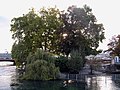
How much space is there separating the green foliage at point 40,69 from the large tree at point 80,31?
1287cm

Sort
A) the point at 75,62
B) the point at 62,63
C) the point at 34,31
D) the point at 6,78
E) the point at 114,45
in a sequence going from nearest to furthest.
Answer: the point at 6,78 → the point at 75,62 → the point at 62,63 → the point at 34,31 → the point at 114,45

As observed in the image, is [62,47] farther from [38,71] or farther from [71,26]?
[38,71]

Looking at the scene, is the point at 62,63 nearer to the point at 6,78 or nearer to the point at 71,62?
the point at 71,62

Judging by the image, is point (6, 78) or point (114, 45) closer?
point (6, 78)

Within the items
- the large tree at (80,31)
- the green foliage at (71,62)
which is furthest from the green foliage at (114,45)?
the green foliage at (71,62)

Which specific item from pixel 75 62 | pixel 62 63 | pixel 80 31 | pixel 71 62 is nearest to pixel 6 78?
pixel 62 63

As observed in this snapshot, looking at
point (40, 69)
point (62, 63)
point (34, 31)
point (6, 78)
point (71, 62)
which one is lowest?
point (6, 78)

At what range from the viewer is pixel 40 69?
52.9m

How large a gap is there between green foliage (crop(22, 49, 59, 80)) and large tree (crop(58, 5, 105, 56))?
1287 cm

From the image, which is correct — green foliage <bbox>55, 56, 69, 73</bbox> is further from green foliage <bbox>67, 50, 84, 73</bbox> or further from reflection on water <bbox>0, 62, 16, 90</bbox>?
reflection on water <bbox>0, 62, 16, 90</bbox>

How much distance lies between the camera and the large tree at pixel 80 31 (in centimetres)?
6794

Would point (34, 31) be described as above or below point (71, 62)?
above

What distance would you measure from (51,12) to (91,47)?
35.0 ft

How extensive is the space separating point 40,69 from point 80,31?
725 inches
